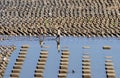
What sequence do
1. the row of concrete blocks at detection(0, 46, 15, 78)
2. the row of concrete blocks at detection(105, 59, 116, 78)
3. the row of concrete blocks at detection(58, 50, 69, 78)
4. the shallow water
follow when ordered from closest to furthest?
the row of concrete blocks at detection(105, 59, 116, 78) < the row of concrete blocks at detection(58, 50, 69, 78) < the shallow water < the row of concrete blocks at detection(0, 46, 15, 78)

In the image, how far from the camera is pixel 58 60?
45.6 feet

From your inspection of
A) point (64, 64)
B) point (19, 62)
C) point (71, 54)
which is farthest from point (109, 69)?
point (19, 62)

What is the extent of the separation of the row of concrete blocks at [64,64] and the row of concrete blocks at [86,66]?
533 millimetres

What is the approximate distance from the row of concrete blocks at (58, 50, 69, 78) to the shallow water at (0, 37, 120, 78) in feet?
0.34

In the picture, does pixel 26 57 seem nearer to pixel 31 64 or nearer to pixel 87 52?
pixel 31 64

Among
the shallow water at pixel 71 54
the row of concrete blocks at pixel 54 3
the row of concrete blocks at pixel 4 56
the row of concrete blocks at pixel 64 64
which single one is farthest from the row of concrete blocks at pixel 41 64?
the row of concrete blocks at pixel 54 3

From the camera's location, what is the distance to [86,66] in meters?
13.3

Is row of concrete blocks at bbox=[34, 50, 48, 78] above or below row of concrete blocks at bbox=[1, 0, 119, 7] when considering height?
below

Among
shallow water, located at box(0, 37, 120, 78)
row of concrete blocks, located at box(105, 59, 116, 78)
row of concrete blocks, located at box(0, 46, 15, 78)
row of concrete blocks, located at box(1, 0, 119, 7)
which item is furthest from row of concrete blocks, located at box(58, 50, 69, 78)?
row of concrete blocks, located at box(1, 0, 119, 7)

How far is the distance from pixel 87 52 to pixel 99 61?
86 centimetres

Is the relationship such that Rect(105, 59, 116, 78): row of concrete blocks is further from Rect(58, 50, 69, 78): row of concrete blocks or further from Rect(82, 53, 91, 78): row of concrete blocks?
Rect(58, 50, 69, 78): row of concrete blocks

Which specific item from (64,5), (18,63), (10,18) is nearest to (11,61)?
(18,63)

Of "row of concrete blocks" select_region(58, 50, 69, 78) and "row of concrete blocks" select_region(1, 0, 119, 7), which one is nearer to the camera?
"row of concrete blocks" select_region(58, 50, 69, 78)

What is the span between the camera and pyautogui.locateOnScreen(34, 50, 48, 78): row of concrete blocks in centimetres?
1283
